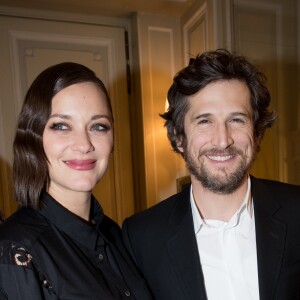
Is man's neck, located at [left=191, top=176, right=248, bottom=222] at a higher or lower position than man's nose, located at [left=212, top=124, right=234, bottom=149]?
lower

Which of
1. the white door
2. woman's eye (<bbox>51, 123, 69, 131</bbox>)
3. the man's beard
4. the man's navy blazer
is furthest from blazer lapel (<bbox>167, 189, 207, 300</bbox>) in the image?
the white door

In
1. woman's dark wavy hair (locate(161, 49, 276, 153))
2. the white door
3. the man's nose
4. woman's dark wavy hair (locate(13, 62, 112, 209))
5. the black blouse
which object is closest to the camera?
the black blouse

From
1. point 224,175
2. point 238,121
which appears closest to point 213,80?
point 238,121

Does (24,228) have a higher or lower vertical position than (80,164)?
lower

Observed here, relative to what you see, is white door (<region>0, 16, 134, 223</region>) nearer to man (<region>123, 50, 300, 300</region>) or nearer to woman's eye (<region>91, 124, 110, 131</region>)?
man (<region>123, 50, 300, 300</region>)

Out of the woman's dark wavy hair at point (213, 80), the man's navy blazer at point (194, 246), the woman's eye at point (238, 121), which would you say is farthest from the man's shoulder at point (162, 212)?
the woman's eye at point (238, 121)

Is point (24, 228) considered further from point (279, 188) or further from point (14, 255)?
point (279, 188)

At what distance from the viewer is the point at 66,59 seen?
9.43 feet

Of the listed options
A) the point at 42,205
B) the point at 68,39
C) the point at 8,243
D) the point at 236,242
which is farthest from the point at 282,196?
the point at 68,39

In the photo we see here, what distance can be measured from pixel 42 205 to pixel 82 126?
0.98 ft

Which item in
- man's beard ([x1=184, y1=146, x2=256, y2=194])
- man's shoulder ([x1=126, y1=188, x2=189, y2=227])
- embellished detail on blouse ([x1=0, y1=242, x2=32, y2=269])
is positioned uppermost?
man's beard ([x1=184, y1=146, x2=256, y2=194])

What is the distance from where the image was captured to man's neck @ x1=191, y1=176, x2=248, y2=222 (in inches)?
55.7

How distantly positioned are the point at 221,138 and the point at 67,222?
73 centimetres

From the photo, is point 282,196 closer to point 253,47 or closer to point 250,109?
point 250,109
